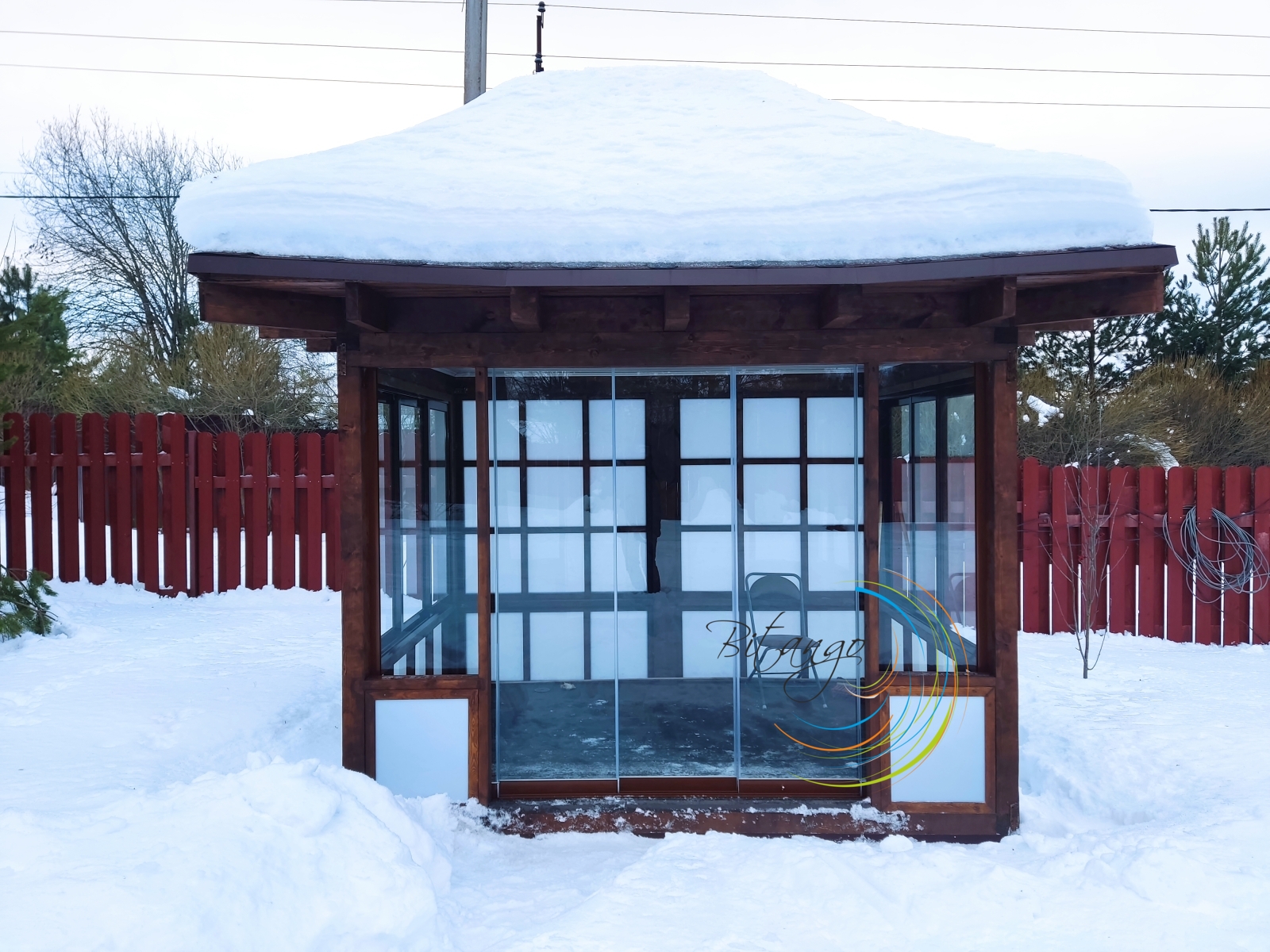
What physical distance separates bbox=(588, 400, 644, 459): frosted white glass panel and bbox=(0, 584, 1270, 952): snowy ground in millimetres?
1840

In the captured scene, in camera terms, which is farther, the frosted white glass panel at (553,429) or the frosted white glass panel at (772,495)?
the frosted white glass panel at (772,495)

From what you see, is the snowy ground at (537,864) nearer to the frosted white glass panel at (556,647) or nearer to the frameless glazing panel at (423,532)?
the frameless glazing panel at (423,532)

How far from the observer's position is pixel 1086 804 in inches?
176

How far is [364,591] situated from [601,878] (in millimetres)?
1676

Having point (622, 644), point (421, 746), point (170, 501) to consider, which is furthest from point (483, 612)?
point (170, 501)

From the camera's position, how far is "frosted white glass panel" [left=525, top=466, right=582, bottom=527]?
4.50 metres

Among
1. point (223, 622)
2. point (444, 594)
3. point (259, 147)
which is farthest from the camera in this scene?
point (259, 147)

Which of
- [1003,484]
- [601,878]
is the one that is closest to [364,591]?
[601,878]

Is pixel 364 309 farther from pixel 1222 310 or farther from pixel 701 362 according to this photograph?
pixel 1222 310

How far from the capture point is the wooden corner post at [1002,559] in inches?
158

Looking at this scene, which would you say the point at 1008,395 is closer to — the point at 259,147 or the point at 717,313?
the point at 717,313

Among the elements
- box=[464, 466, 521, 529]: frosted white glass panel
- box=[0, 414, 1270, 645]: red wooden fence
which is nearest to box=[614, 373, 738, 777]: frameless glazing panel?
box=[464, 466, 521, 529]: frosted white glass panel

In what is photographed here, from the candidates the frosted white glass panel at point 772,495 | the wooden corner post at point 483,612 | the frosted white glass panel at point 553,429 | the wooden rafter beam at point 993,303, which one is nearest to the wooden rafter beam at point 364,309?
the wooden corner post at point 483,612

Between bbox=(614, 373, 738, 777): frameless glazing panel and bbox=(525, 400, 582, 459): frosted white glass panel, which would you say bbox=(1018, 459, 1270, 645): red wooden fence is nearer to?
bbox=(614, 373, 738, 777): frameless glazing panel
